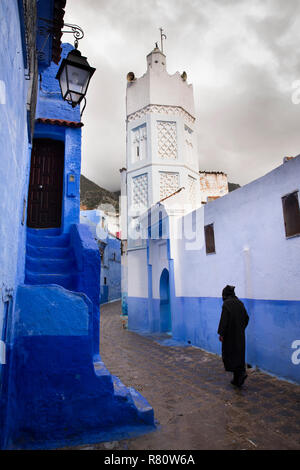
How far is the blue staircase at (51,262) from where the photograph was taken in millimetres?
4633

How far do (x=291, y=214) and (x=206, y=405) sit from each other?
141 inches

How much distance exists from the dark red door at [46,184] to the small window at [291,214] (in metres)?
4.79

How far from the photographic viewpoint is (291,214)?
5492mm

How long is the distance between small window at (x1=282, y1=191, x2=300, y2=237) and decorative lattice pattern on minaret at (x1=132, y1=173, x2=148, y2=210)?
25.6 ft

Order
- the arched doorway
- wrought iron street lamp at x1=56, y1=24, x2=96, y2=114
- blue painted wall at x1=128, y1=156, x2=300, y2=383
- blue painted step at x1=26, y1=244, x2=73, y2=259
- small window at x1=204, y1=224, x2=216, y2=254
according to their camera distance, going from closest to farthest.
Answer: wrought iron street lamp at x1=56, y1=24, x2=96, y2=114
blue painted step at x1=26, y1=244, x2=73, y2=259
blue painted wall at x1=128, y1=156, x2=300, y2=383
small window at x1=204, y1=224, x2=216, y2=254
the arched doorway

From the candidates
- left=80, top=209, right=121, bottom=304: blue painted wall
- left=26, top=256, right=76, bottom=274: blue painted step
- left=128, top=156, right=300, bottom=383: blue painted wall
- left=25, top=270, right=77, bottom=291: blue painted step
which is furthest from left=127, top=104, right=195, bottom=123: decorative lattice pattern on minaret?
left=80, top=209, right=121, bottom=304: blue painted wall

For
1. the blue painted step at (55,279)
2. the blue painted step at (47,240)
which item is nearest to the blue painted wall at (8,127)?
the blue painted step at (55,279)

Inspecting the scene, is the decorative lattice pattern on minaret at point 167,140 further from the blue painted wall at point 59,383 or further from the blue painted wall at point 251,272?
the blue painted wall at point 59,383

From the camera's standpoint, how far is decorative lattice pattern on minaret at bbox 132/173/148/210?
13047mm

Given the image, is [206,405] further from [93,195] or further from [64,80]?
[93,195]

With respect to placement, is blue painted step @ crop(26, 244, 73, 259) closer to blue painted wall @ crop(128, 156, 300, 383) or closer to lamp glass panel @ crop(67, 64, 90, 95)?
lamp glass panel @ crop(67, 64, 90, 95)

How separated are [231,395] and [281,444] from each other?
1706mm
